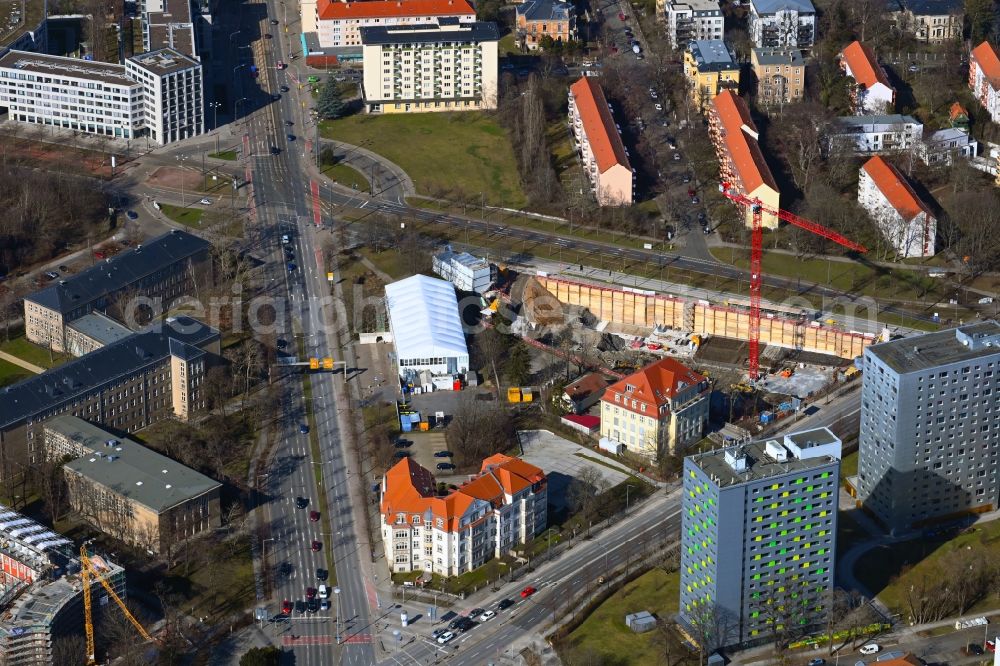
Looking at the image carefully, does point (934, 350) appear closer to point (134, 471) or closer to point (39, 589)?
point (134, 471)

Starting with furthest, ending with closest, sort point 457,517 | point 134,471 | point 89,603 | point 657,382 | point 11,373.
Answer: point 11,373 → point 657,382 → point 134,471 → point 457,517 → point 89,603

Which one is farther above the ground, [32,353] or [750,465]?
[750,465]

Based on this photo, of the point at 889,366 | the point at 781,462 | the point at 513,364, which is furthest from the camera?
the point at 513,364

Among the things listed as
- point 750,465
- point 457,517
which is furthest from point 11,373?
point 750,465

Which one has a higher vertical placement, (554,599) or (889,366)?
(889,366)

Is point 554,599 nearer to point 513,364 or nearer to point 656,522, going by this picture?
point 656,522

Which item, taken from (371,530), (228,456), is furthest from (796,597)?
(228,456)

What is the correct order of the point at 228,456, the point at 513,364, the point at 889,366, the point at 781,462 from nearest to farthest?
1. the point at 781,462
2. the point at 889,366
3. the point at 228,456
4. the point at 513,364

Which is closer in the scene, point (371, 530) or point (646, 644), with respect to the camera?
point (646, 644)
